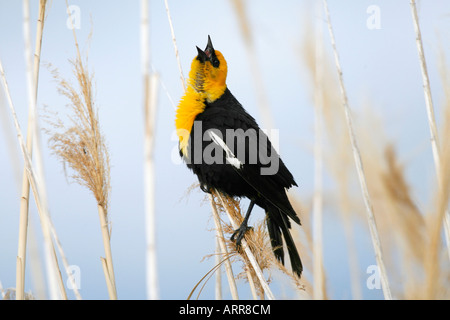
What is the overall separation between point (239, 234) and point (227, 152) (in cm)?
44

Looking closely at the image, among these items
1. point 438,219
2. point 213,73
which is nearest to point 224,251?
point 438,219

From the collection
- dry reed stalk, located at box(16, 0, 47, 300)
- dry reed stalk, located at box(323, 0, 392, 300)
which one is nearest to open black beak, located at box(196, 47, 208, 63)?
dry reed stalk, located at box(323, 0, 392, 300)

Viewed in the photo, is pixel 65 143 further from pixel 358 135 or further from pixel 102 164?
pixel 358 135

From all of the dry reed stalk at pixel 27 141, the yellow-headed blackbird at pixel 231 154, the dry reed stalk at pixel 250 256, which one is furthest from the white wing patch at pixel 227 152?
the dry reed stalk at pixel 27 141

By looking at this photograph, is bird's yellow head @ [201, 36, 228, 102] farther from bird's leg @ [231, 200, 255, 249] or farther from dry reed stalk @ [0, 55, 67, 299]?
dry reed stalk @ [0, 55, 67, 299]

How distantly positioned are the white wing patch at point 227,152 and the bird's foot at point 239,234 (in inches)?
12.1

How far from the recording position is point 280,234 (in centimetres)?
216

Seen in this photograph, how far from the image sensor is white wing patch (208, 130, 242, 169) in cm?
211

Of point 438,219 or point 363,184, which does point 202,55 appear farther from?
point 438,219

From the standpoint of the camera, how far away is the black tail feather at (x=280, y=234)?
207 cm

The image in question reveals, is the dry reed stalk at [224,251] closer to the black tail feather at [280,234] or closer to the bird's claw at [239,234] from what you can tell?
the bird's claw at [239,234]
